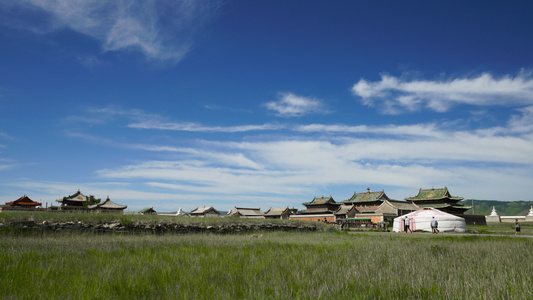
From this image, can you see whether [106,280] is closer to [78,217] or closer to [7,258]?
[7,258]

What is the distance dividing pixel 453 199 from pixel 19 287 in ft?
205

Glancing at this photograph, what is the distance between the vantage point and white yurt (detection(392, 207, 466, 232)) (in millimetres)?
32656

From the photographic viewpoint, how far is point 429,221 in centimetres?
3344

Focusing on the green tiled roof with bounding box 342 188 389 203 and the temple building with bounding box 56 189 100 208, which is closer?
the temple building with bounding box 56 189 100 208

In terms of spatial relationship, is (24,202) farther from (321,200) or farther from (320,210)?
(321,200)

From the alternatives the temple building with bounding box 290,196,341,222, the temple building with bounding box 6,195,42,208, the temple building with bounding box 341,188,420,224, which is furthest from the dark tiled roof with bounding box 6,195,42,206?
the temple building with bounding box 341,188,420,224

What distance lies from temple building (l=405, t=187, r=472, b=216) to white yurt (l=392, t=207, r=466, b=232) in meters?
22.6

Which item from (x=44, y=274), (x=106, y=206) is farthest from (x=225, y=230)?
(x=106, y=206)

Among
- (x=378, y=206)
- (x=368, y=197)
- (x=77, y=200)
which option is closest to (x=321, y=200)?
(x=368, y=197)

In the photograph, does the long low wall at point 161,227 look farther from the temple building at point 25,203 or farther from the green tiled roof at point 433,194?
the temple building at point 25,203

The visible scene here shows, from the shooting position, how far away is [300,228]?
2447cm

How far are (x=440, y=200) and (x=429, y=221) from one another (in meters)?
26.0

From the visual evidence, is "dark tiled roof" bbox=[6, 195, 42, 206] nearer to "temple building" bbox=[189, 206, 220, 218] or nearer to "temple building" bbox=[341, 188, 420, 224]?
"temple building" bbox=[189, 206, 220, 218]

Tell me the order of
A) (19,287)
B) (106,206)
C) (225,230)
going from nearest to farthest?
(19,287) → (225,230) → (106,206)
